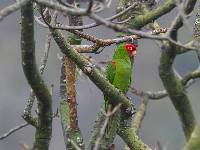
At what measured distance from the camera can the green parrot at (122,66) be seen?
17.5 feet

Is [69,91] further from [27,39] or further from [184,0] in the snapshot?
[184,0]

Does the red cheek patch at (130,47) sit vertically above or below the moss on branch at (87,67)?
below

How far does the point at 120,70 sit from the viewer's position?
5434 mm

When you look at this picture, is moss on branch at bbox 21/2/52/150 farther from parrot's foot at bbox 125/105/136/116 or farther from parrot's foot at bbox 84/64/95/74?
parrot's foot at bbox 125/105/136/116

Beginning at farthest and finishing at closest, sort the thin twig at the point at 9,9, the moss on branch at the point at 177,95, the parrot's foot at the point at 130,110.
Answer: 1. the parrot's foot at the point at 130,110
2. the moss on branch at the point at 177,95
3. the thin twig at the point at 9,9

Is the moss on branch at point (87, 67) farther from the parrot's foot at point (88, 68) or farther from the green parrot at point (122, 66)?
the green parrot at point (122, 66)

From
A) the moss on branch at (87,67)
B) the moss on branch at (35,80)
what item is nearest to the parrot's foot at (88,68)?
the moss on branch at (87,67)

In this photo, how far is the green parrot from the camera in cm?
534

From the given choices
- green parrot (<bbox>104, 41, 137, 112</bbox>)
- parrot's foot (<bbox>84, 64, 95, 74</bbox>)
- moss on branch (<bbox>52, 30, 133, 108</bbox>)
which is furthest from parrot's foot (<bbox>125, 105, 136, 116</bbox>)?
green parrot (<bbox>104, 41, 137, 112</bbox>)

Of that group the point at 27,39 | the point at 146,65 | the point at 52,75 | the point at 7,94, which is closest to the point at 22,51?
the point at 27,39

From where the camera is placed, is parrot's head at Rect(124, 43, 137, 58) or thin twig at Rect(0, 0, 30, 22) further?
parrot's head at Rect(124, 43, 137, 58)

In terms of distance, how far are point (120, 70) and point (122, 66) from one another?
3.4 inches

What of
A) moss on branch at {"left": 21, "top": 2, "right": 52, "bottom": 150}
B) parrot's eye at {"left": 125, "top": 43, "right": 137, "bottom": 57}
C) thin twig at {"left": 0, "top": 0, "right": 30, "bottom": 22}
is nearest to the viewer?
thin twig at {"left": 0, "top": 0, "right": 30, "bottom": 22}

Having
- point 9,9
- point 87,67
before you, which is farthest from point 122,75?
point 9,9
